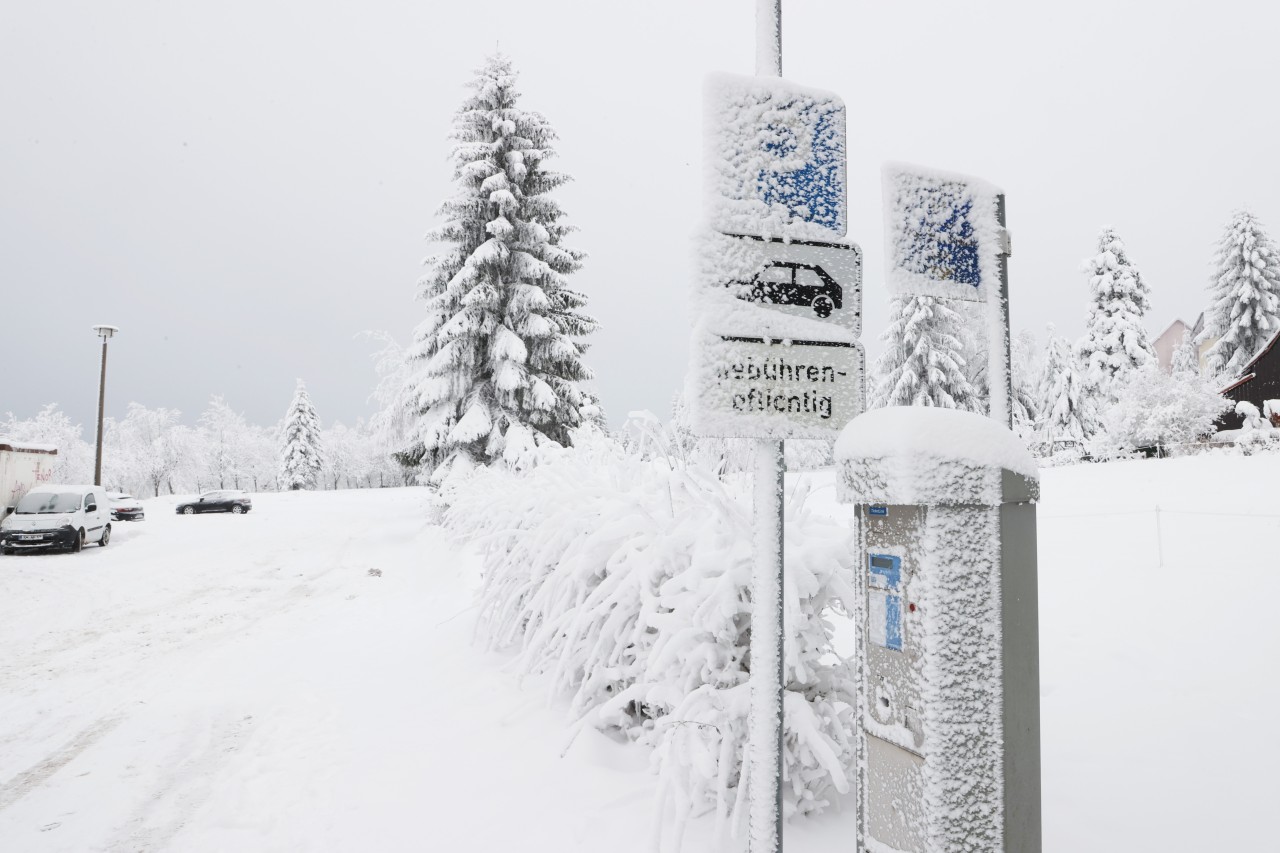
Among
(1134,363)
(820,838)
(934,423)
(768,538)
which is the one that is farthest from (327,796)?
(1134,363)

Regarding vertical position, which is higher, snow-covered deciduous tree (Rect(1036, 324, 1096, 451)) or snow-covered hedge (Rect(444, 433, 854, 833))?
snow-covered deciduous tree (Rect(1036, 324, 1096, 451))

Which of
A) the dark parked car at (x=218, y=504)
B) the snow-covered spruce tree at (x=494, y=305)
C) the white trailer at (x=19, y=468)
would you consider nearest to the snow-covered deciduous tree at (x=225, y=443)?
the dark parked car at (x=218, y=504)

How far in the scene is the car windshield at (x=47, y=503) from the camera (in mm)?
16375

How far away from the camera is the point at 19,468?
1828 centimetres

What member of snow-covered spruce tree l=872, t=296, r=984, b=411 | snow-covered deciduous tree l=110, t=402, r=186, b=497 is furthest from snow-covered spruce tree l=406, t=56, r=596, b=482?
snow-covered deciduous tree l=110, t=402, r=186, b=497

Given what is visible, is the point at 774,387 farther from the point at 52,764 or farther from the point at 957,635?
the point at 52,764

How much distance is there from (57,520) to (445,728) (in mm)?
17266

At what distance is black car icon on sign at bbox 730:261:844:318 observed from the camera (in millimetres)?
2205

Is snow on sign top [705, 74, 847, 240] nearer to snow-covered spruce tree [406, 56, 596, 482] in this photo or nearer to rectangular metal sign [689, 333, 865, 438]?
rectangular metal sign [689, 333, 865, 438]

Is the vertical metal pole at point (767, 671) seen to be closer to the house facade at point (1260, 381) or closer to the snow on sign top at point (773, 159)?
the snow on sign top at point (773, 159)

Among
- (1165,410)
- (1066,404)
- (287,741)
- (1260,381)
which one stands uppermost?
(1260,381)

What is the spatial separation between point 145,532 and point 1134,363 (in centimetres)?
4123

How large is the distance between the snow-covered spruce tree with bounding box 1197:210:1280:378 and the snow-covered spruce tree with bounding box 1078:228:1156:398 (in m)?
4.21

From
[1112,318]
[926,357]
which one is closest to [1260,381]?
[1112,318]
